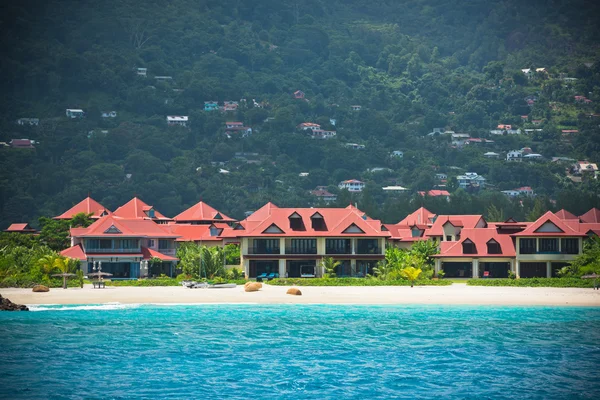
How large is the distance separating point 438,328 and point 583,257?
2831cm

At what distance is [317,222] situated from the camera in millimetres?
84438

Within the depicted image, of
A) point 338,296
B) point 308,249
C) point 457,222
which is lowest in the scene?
point 338,296

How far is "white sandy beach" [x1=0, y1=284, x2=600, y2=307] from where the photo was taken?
193ft

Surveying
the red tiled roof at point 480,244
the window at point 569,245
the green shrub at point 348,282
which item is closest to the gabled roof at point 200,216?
the red tiled roof at point 480,244

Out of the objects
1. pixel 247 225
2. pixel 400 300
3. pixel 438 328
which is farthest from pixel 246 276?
pixel 438 328

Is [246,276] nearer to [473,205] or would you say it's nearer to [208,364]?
[208,364]

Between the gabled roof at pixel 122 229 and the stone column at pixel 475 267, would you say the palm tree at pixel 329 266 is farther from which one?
the gabled roof at pixel 122 229

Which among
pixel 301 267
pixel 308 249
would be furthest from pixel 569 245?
pixel 301 267

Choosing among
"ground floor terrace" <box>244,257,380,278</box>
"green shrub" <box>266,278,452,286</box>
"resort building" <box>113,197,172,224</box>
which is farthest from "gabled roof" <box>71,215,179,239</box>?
"green shrub" <box>266,278,452,286</box>

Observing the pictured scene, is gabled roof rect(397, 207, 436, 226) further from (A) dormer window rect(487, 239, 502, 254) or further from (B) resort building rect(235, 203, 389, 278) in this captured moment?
(B) resort building rect(235, 203, 389, 278)

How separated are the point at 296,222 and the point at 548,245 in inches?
849

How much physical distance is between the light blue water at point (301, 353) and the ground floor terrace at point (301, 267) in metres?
25.5

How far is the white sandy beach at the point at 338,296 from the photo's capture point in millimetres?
58969

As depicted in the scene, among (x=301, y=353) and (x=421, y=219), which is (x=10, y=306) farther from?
(x=421, y=219)
